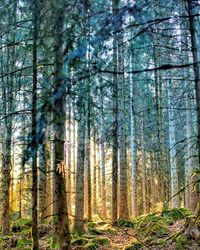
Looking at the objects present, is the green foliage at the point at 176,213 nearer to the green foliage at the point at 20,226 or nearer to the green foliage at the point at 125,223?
the green foliage at the point at 125,223

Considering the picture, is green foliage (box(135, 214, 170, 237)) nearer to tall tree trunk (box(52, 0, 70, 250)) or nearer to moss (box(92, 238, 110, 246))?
moss (box(92, 238, 110, 246))

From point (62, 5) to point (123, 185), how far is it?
8.26 meters

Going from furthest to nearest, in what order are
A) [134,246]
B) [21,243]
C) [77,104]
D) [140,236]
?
[21,243]
[140,236]
[134,246]
[77,104]

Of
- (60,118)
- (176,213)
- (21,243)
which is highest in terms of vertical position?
(60,118)

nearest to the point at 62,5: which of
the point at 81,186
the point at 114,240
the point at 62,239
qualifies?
the point at 62,239

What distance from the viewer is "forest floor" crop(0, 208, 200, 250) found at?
7379 millimetres

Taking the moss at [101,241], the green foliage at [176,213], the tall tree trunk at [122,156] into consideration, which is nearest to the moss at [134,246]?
the moss at [101,241]

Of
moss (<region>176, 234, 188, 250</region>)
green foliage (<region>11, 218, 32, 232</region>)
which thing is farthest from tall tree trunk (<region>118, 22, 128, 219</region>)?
moss (<region>176, 234, 188, 250</region>)

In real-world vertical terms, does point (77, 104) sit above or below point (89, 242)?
above

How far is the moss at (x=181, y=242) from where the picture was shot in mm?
7199

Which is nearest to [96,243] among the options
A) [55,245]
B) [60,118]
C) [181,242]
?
[55,245]

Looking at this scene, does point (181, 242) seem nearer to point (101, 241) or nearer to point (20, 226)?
point (101, 241)

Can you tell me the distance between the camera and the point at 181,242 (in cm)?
730

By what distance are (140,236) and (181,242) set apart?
1.77 metres
